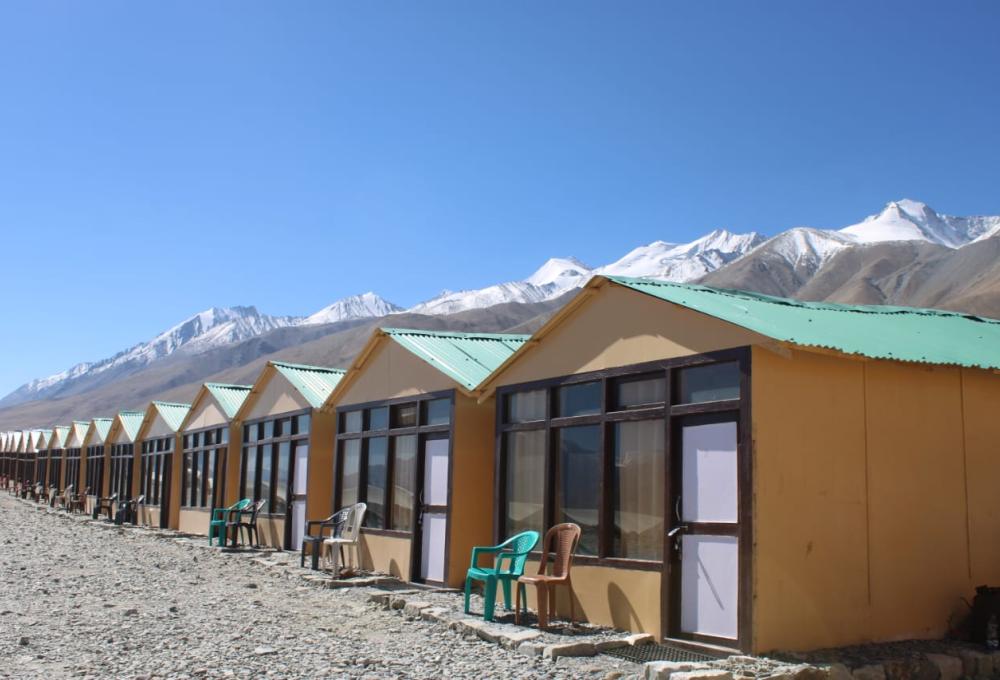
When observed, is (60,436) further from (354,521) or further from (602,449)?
(602,449)

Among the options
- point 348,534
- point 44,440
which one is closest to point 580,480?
point 348,534

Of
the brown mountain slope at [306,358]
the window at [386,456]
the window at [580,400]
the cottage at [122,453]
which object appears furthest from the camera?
the brown mountain slope at [306,358]

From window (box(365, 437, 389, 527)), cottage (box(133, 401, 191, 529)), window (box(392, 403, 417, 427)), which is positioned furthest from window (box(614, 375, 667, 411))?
cottage (box(133, 401, 191, 529))

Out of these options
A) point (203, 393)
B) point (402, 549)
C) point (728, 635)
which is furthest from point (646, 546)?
point (203, 393)

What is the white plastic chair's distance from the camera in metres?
14.2

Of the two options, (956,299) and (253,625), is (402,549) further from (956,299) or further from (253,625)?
(956,299)

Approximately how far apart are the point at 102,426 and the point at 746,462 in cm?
3162

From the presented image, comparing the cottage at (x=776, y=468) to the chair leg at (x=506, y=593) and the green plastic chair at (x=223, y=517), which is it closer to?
the chair leg at (x=506, y=593)

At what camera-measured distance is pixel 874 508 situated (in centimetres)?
822

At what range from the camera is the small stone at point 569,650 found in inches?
317

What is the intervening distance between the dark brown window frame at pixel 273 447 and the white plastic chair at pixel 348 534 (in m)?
2.71

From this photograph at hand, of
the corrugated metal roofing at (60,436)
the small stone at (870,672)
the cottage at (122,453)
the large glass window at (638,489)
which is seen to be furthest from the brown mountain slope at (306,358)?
the small stone at (870,672)

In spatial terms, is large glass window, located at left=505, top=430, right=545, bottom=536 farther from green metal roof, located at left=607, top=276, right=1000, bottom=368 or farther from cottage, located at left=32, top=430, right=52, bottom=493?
cottage, located at left=32, top=430, right=52, bottom=493

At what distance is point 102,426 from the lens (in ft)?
115
